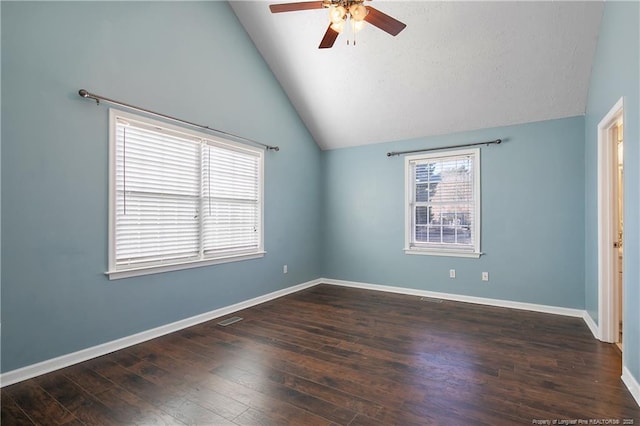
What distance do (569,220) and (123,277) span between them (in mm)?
4968

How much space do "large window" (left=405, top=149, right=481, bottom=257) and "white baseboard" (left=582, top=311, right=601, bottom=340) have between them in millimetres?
1295

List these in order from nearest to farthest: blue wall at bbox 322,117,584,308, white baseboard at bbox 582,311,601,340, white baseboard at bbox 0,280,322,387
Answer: white baseboard at bbox 0,280,322,387 < white baseboard at bbox 582,311,601,340 < blue wall at bbox 322,117,584,308

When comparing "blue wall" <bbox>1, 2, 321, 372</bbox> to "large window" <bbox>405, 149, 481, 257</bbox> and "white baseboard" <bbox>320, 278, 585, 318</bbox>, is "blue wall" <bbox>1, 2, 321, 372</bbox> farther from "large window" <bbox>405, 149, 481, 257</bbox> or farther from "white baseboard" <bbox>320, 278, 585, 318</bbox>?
"large window" <bbox>405, 149, 481, 257</bbox>

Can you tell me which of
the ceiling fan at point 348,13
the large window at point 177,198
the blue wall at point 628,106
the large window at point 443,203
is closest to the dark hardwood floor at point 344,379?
the blue wall at point 628,106

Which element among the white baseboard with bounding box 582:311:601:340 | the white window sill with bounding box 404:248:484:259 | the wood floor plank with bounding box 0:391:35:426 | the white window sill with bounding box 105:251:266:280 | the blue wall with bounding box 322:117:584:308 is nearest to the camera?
the wood floor plank with bounding box 0:391:35:426

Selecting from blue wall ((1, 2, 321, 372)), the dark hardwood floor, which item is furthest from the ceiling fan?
the dark hardwood floor

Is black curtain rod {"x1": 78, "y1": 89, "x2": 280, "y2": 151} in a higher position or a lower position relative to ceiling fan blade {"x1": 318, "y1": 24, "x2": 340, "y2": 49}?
lower

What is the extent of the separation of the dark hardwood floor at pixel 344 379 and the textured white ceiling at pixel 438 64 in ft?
8.85

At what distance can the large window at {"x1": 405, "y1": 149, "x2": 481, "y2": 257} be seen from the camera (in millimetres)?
4414

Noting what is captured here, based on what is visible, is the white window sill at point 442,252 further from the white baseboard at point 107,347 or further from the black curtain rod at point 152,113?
the black curtain rod at point 152,113

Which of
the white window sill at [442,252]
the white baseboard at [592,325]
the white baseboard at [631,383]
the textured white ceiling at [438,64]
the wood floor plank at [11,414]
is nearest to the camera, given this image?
the wood floor plank at [11,414]

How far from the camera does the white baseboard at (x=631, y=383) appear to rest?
197 cm

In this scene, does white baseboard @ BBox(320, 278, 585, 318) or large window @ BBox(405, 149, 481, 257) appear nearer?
white baseboard @ BBox(320, 278, 585, 318)

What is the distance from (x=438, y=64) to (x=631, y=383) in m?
3.43
